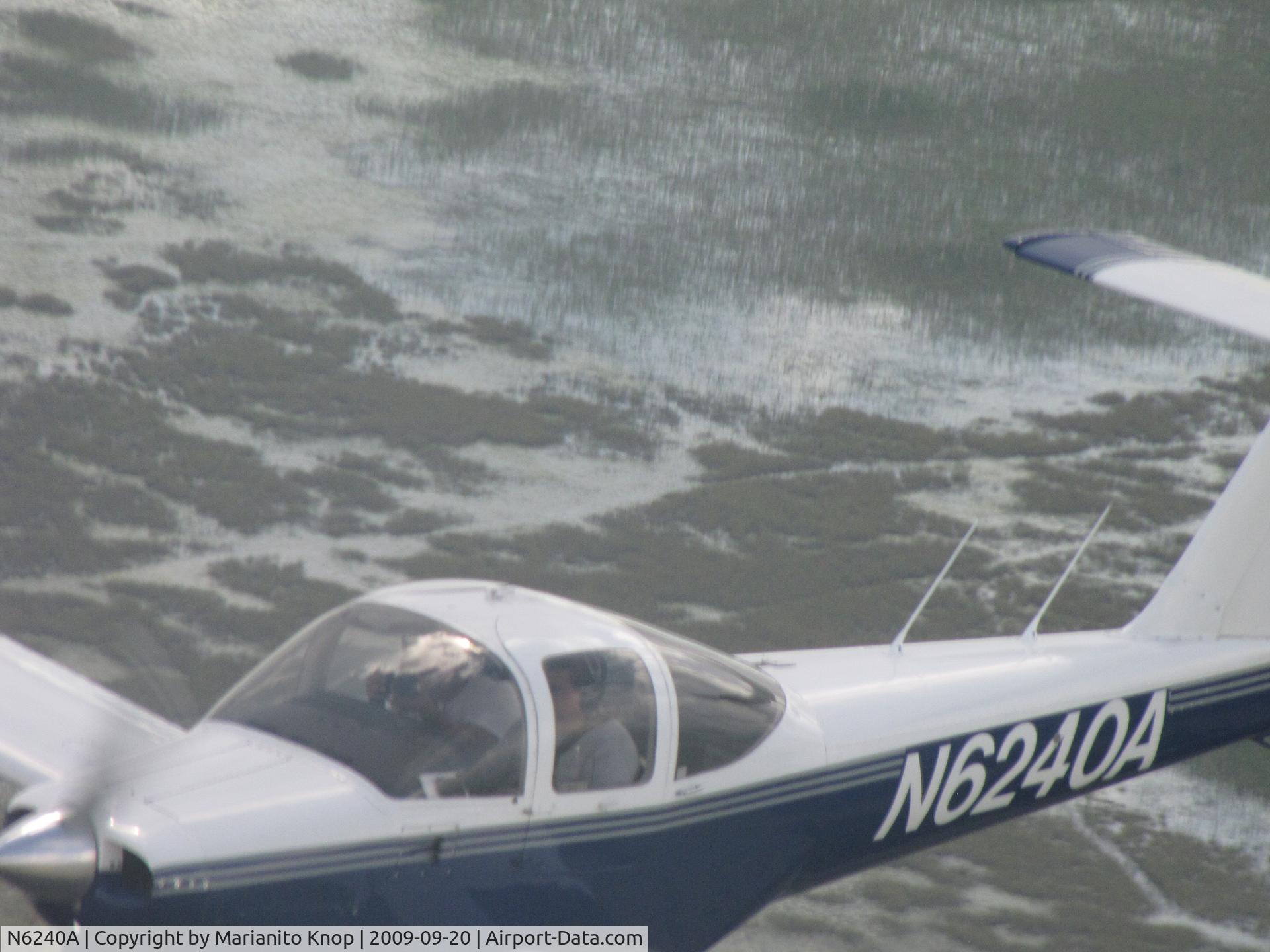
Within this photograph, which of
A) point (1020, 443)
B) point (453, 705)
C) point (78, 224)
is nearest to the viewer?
point (453, 705)

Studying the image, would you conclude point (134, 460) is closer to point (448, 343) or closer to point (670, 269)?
point (448, 343)

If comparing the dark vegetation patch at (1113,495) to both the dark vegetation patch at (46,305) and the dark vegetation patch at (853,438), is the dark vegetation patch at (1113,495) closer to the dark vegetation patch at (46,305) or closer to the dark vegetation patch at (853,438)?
the dark vegetation patch at (853,438)

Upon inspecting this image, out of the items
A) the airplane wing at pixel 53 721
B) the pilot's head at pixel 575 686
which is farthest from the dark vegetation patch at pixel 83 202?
the pilot's head at pixel 575 686

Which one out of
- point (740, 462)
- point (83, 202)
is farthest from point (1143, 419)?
point (83, 202)

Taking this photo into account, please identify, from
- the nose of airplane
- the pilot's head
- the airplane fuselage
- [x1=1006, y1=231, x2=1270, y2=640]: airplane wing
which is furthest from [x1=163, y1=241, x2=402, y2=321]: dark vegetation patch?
the nose of airplane

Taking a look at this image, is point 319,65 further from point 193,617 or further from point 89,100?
point 193,617
